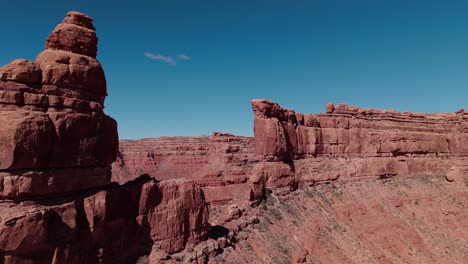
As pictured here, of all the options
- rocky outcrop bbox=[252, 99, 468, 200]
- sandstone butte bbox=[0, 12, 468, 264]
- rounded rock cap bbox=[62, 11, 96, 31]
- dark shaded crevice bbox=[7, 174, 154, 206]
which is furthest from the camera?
rocky outcrop bbox=[252, 99, 468, 200]

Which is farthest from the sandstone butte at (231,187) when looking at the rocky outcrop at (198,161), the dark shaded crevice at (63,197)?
the rocky outcrop at (198,161)

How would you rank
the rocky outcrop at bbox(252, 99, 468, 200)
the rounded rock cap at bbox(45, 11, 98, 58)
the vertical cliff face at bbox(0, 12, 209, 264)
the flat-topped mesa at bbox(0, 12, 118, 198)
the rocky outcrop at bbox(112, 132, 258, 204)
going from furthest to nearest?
the rocky outcrop at bbox(112, 132, 258, 204) < the rocky outcrop at bbox(252, 99, 468, 200) < the rounded rock cap at bbox(45, 11, 98, 58) < the flat-topped mesa at bbox(0, 12, 118, 198) < the vertical cliff face at bbox(0, 12, 209, 264)

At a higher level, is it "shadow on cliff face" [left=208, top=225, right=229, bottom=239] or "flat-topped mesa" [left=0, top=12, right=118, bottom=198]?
"flat-topped mesa" [left=0, top=12, right=118, bottom=198]

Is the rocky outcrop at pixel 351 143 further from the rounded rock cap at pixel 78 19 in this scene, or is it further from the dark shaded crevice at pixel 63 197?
the rounded rock cap at pixel 78 19

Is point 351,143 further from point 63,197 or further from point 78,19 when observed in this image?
point 63,197

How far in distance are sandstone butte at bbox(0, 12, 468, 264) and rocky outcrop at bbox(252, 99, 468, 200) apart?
209mm

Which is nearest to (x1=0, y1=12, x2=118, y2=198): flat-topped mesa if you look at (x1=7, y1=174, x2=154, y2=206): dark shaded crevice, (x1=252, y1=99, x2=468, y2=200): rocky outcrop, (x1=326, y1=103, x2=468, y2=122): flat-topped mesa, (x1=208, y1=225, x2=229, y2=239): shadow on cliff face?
(x1=7, y1=174, x2=154, y2=206): dark shaded crevice

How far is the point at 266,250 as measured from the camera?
32.5 m

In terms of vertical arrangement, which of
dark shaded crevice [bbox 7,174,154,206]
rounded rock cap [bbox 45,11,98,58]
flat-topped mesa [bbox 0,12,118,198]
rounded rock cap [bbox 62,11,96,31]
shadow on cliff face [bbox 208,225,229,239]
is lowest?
shadow on cliff face [bbox 208,225,229,239]

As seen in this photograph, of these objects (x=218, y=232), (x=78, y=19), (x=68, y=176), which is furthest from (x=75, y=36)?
(x=218, y=232)

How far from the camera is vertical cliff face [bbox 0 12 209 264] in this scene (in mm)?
15891

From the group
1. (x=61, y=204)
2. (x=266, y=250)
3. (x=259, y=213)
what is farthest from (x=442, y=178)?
(x=61, y=204)

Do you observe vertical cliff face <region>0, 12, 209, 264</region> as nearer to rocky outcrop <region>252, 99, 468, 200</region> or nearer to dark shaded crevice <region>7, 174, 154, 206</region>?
dark shaded crevice <region>7, 174, 154, 206</region>

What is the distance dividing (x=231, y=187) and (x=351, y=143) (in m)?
22.3
